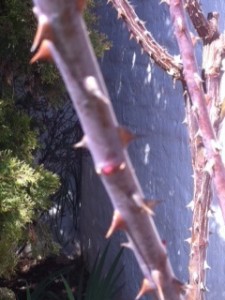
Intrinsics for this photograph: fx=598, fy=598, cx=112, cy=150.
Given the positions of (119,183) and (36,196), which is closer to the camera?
(119,183)

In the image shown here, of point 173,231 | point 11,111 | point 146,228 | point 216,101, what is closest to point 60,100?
point 11,111

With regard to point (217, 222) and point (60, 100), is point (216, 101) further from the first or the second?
Result: point (60, 100)

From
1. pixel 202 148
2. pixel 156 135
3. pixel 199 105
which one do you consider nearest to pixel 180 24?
pixel 199 105

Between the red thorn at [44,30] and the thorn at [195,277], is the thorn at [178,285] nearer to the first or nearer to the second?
the red thorn at [44,30]

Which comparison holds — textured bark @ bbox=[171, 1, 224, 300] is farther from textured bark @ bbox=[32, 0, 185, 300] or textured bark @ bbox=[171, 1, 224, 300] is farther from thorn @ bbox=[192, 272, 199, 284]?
textured bark @ bbox=[32, 0, 185, 300]

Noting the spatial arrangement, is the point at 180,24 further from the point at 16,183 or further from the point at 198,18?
the point at 16,183

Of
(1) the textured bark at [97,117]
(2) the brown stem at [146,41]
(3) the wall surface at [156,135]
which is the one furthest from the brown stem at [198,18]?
(1) the textured bark at [97,117]

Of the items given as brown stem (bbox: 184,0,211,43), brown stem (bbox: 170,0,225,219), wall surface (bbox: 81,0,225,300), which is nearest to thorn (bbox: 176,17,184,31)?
brown stem (bbox: 170,0,225,219)

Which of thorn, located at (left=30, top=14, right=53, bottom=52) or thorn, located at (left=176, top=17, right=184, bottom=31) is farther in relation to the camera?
thorn, located at (left=176, top=17, right=184, bottom=31)
